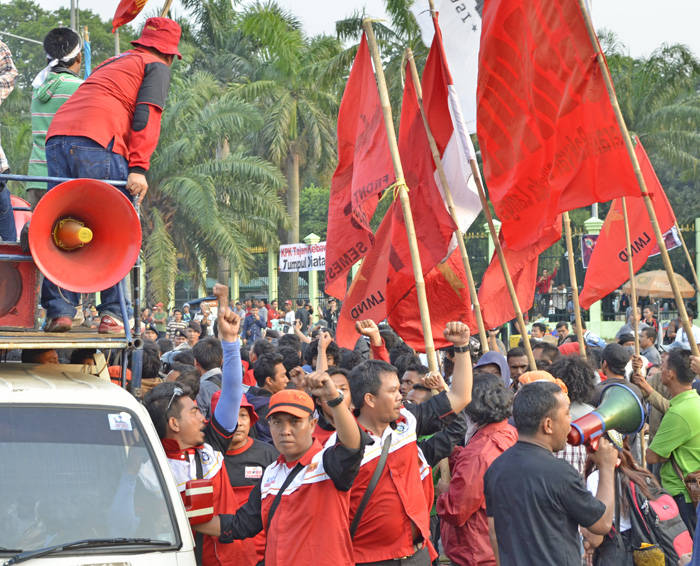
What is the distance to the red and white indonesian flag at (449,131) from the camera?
277 inches

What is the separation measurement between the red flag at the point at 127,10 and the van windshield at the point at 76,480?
291cm

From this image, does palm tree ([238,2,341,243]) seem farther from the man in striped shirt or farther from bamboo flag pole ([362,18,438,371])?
the man in striped shirt

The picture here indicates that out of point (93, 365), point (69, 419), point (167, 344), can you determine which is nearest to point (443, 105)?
point (93, 365)

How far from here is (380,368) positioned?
415 cm

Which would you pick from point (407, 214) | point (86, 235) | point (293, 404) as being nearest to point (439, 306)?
point (407, 214)

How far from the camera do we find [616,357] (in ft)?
21.6

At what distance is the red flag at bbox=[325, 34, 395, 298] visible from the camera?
6.91m

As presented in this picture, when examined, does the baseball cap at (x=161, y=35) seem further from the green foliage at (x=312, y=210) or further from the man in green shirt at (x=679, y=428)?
the green foliage at (x=312, y=210)

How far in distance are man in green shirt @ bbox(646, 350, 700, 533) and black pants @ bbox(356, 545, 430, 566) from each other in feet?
8.02

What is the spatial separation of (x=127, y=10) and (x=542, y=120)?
2941 millimetres

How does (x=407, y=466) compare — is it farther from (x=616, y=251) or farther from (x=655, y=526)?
(x=616, y=251)

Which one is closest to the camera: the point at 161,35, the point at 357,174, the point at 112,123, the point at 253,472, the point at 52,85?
the point at 253,472

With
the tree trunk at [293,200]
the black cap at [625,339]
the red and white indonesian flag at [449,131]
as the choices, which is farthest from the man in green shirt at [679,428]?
the tree trunk at [293,200]

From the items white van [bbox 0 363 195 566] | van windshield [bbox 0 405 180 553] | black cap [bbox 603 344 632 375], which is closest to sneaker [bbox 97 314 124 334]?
white van [bbox 0 363 195 566]
